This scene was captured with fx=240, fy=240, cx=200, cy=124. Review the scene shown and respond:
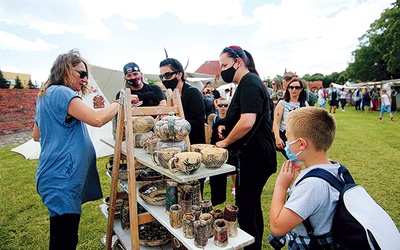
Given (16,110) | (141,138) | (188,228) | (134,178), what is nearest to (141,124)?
(141,138)

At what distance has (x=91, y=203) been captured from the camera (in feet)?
13.3

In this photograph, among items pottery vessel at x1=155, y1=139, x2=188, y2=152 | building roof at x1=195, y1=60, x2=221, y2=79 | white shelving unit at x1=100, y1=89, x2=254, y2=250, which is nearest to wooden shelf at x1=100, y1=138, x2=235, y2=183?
white shelving unit at x1=100, y1=89, x2=254, y2=250

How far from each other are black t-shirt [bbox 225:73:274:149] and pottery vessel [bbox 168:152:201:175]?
0.75 m

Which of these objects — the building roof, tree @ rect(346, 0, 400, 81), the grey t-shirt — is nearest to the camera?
the grey t-shirt

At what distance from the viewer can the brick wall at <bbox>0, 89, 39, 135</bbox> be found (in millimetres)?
11680

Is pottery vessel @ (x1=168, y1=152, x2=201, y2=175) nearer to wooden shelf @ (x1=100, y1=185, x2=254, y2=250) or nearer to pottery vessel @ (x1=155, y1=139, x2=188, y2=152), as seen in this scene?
pottery vessel @ (x1=155, y1=139, x2=188, y2=152)

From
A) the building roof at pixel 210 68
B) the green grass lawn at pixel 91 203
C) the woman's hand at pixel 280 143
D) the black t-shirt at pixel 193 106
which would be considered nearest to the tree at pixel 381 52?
the green grass lawn at pixel 91 203

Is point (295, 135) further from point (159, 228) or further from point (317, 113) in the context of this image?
point (159, 228)

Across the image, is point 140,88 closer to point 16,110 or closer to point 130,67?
point 130,67

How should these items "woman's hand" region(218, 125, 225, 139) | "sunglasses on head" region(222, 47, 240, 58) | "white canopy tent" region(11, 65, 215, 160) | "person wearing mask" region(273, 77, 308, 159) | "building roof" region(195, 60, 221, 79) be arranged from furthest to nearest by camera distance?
1. "building roof" region(195, 60, 221, 79)
2. "white canopy tent" region(11, 65, 215, 160)
3. "person wearing mask" region(273, 77, 308, 159)
4. "woman's hand" region(218, 125, 225, 139)
5. "sunglasses on head" region(222, 47, 240, 58)

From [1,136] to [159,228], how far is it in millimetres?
12759

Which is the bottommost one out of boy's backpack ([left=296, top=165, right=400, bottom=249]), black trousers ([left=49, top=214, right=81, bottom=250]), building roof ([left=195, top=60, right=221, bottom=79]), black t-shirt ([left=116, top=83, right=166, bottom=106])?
black trousers ([left=49, top=214, right=81, bottom=250])

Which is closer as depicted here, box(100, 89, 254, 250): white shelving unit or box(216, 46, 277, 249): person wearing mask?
box(100, 89, 254, 250): white shelving unit

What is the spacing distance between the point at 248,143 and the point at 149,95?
1.39 meters
